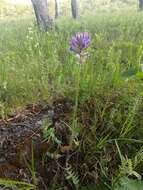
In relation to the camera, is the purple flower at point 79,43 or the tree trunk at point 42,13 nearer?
the purple flower at point 79,43

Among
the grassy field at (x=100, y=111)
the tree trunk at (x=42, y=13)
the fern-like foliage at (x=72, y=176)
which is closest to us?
the fern-like foliage at (x=72, y=176)

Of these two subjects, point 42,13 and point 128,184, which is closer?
point 128,184

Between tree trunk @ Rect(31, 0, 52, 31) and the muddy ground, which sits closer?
the muddy ground

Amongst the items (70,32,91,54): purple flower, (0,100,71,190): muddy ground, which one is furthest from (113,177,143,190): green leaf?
(70,32,91,54): purple flower

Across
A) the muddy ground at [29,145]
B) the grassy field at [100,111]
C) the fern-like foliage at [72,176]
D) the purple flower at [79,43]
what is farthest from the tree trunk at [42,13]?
the fern-like foliage at [72,176]

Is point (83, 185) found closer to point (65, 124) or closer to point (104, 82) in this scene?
point (65, 124)

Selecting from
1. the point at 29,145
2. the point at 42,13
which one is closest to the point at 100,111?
the point at 29,145

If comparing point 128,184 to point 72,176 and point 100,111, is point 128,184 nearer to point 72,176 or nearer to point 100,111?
point 72,176

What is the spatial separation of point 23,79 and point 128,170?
4.12 feet

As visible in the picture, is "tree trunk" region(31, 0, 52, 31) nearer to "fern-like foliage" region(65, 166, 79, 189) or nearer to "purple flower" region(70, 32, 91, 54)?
"purple flower" region(70, 32, 91, 54)

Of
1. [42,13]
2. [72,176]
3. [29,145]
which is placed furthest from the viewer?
[42,13]

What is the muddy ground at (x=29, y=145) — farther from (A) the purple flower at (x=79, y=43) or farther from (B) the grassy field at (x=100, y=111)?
(A) the purple flower at (x=79, y=43)

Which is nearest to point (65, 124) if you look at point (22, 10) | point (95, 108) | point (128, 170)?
point (95, 108)

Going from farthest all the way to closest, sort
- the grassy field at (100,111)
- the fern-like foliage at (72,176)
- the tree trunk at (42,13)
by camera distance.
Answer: the tree trunk at (42,13) < the grassy field at (100,111) < the fern-like foliage at (72,176)
